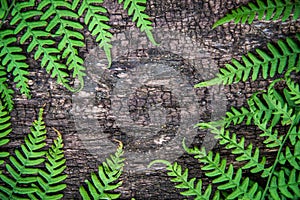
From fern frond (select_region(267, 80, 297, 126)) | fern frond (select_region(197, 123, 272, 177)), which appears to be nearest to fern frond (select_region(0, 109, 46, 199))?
fern frond (select_region(197, 123, 272, 177))

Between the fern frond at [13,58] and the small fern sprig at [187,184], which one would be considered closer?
the fern frond at [13,58]

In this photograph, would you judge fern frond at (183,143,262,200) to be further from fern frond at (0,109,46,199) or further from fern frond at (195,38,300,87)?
fern frond at (0,109,46,199)

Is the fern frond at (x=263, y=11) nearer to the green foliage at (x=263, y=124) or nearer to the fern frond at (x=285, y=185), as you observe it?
the green foliage at (x=263, y=124)

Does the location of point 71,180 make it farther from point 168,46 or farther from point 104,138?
point 168,46

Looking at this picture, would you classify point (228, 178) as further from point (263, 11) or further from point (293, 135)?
point (263, 11)

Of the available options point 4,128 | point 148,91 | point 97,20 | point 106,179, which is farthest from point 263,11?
point 4,128

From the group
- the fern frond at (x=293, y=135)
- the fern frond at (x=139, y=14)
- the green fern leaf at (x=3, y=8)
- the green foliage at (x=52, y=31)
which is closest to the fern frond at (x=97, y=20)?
the green foliage at (x=52, y=31)
